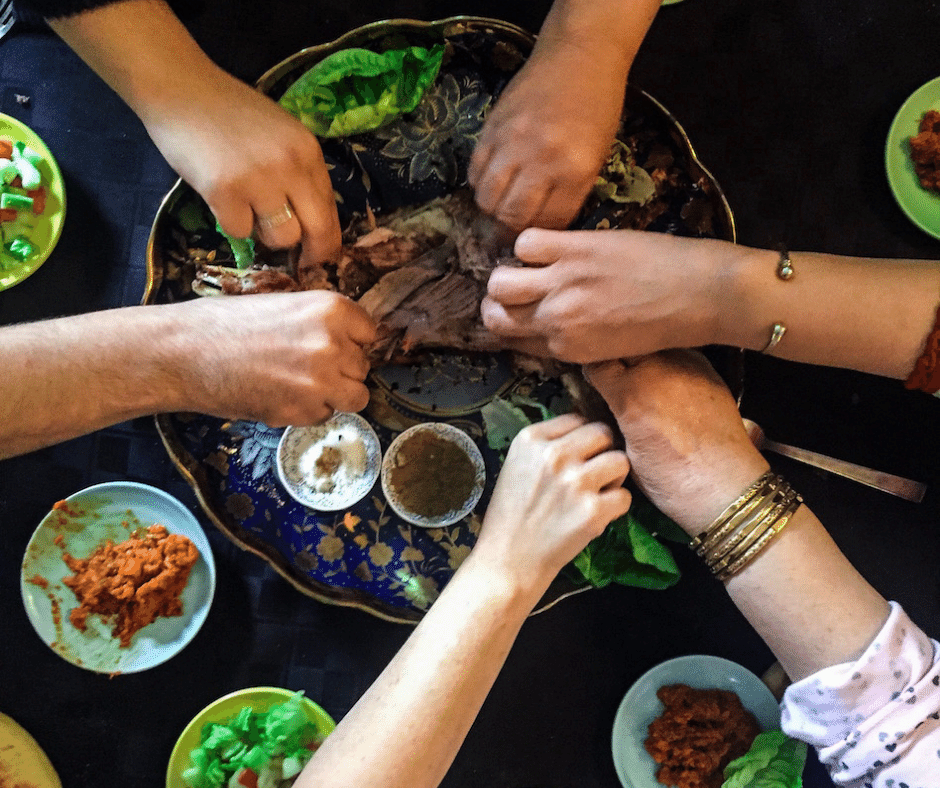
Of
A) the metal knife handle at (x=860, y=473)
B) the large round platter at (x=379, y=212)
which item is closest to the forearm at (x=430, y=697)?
the large round platter at (x=379, y=212)

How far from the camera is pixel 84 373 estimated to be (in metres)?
1.10

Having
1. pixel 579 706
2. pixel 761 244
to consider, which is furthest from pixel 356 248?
pixel 579 706

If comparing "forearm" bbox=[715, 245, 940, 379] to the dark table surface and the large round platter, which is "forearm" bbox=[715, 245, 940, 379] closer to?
the large round platter

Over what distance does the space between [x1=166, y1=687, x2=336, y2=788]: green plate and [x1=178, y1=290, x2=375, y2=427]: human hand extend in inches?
25.5

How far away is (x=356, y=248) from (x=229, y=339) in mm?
303

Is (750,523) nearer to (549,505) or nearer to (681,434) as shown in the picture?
(681,434)

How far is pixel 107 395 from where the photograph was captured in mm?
1116

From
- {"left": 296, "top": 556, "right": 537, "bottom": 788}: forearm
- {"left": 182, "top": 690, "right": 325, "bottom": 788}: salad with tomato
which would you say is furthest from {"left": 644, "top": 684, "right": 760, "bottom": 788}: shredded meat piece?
{"left": 182, "top": 690, "right": 325, "bottom": 788}: salad with tomato

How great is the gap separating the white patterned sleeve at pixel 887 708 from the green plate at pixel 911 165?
87 cm

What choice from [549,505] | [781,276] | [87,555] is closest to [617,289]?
[781,276]

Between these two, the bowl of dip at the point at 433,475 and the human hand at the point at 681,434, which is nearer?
the human hand at the point at 681,434

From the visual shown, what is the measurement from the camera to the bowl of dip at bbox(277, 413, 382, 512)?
4.50 ft

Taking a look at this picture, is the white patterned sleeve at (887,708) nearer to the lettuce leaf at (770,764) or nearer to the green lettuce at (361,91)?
the lettuce leaf at (770,764)

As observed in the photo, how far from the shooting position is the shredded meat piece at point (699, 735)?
55.3 inches
